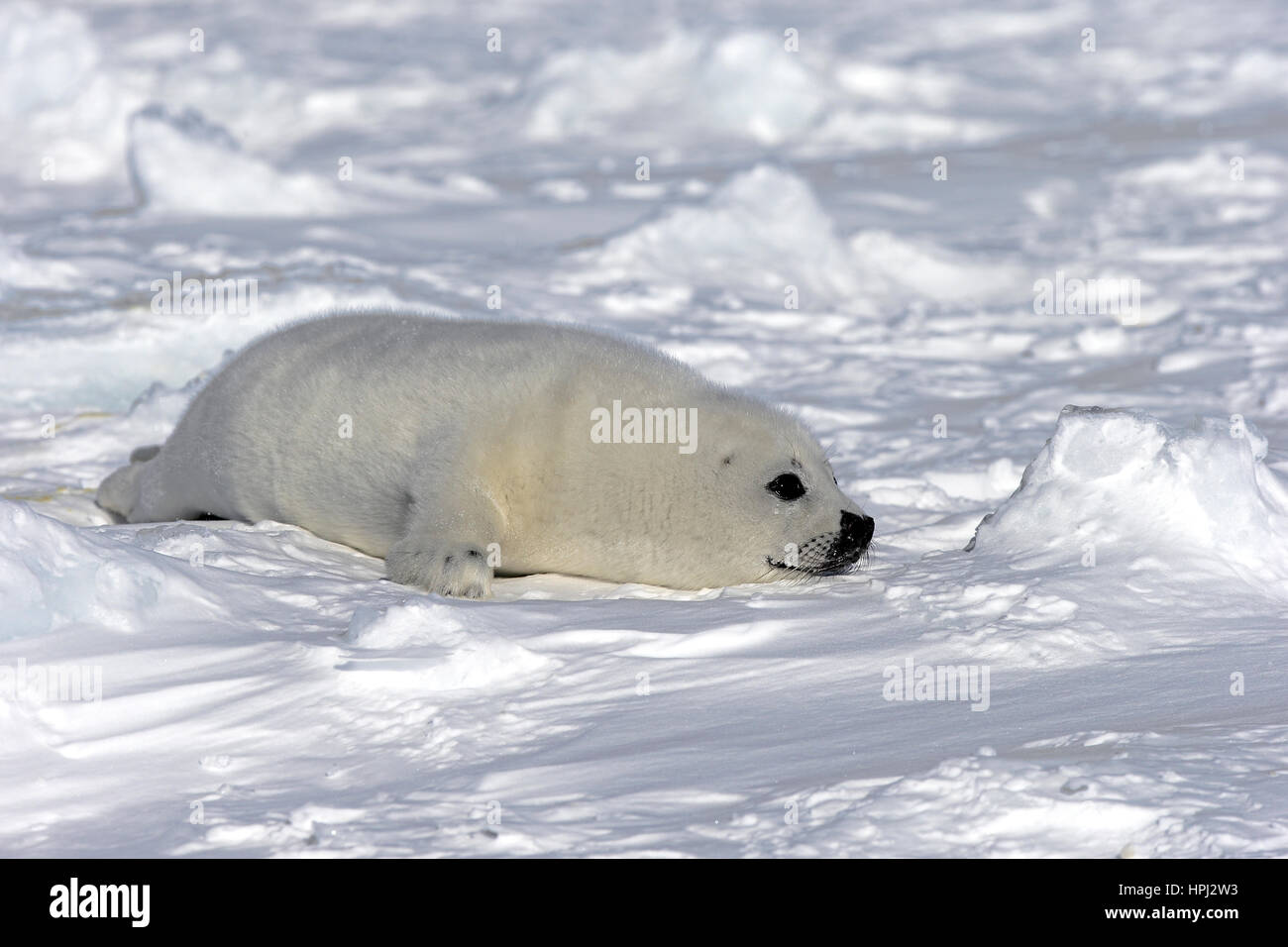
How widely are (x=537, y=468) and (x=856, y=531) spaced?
0.75 metres

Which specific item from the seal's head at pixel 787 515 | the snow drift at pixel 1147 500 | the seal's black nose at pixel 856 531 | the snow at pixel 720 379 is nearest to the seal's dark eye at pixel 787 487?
the seal's head at pixel 787 515

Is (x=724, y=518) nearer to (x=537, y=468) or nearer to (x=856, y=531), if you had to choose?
(x=856, y=531)

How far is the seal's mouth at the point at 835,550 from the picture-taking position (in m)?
3.44

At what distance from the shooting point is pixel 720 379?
18.9 feet

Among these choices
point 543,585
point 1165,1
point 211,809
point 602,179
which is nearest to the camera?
point 211,809

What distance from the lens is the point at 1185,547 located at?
10.3 ft

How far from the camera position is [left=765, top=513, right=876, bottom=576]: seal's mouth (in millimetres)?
3438

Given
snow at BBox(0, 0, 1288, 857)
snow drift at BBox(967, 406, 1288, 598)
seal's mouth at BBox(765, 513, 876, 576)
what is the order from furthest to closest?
seal's mouth at BBox(765, 513, 876, 576) → snow drift at BBox(967, 406, 1288, 598) → snow at BBox(0, 0, 1288, 857)

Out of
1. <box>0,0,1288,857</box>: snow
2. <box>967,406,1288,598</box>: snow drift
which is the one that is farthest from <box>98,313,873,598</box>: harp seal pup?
<box>967,406,1288,598</box>: snow drift

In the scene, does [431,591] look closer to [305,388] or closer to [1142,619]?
[305,388]

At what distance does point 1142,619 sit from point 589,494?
4.12ft

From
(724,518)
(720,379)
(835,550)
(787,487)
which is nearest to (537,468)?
(724,518)

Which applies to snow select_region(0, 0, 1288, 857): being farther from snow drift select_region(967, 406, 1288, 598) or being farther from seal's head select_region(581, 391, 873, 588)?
seal's head select_region(581, 391, 873, 588)
